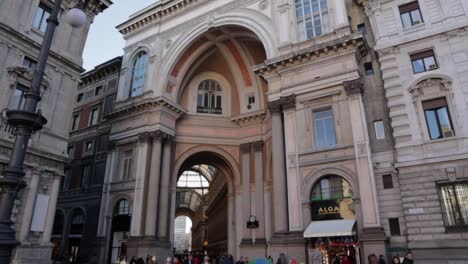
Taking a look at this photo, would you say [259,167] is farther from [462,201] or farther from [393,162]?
[462,201]

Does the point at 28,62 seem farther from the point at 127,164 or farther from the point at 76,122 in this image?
the point at 76,122

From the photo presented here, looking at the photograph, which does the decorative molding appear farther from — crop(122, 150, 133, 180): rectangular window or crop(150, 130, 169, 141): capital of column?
crop(122, 150, 133, 180): rectangular window

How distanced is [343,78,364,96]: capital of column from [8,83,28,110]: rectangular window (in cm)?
1790

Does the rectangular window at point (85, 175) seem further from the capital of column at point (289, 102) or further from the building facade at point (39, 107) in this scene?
the capital of column at point (289, 102)

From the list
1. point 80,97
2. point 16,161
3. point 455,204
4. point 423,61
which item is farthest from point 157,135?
point 455,204

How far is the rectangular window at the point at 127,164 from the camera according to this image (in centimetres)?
2600

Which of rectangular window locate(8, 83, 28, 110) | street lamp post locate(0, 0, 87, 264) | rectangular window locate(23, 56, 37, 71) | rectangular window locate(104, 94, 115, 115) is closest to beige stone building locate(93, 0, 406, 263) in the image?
rectangular window locate(104, 94, 115, 115)

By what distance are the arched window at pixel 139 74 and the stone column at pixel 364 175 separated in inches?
655

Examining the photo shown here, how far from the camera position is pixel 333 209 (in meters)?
17.2

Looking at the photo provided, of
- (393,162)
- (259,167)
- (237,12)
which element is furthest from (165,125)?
(393,162)

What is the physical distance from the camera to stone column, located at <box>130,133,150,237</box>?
2306 cm

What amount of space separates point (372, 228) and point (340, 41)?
9.91 metres

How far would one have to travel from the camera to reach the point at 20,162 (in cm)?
696

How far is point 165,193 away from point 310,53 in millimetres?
13948
